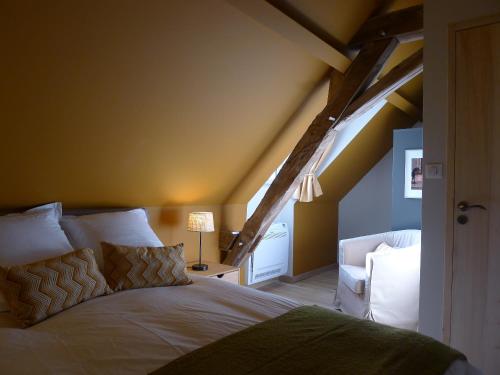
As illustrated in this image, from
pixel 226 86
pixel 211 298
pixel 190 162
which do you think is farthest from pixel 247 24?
pixel 211 298

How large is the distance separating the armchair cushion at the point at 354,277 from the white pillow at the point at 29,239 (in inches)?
87.6

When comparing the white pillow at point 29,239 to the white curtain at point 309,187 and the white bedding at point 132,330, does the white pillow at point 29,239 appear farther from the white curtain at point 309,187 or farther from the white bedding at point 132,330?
the white curtain at point 309,187

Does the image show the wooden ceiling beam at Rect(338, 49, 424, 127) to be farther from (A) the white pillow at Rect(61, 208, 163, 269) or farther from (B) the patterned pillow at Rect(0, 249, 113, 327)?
(B) the patterned pillow at Rect(0, 249, 113, 327)

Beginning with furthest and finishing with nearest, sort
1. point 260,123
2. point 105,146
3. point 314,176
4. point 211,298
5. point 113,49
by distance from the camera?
point 314,176 → point 260,123 → point 105,146 → point 113,49 → point 211,298

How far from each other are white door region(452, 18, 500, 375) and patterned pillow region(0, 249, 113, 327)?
1915 mm

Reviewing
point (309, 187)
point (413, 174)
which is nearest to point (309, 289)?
Result: point (309, 187)

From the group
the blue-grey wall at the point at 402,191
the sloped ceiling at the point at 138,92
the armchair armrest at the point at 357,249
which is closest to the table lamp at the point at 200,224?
the sloped ceiling at the point at 138,92

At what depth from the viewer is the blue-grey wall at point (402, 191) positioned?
3873 millimetres

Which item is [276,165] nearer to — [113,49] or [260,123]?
[260,123]

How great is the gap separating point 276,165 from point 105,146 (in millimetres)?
1740

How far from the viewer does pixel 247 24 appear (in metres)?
2.40

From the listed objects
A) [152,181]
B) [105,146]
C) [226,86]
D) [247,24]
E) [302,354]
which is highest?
[247,24]

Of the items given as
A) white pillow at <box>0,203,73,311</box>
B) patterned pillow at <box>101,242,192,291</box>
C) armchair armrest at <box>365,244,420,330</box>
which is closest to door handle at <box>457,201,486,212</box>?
armchair armrest at <box>365,244,420,330</box>

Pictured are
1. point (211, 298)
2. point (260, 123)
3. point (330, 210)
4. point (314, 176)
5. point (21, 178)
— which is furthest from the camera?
point (330, 210)
